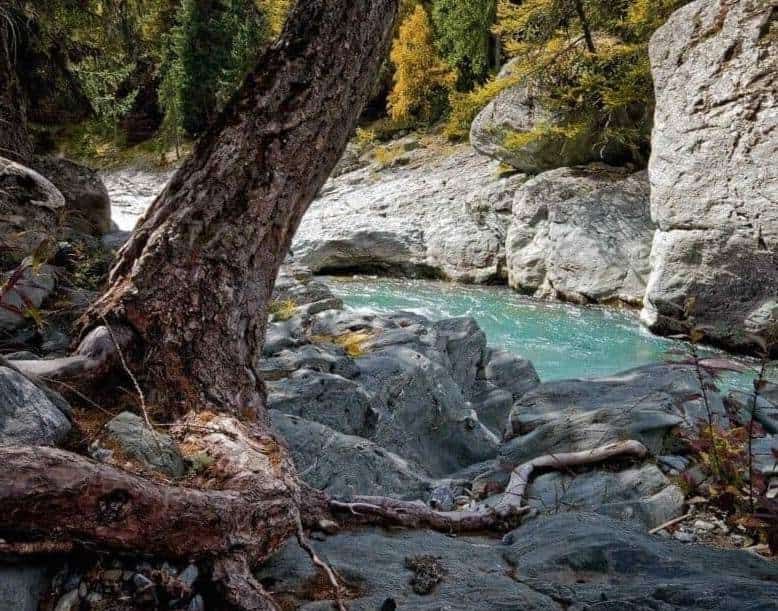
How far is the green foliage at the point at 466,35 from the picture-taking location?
92.0ft

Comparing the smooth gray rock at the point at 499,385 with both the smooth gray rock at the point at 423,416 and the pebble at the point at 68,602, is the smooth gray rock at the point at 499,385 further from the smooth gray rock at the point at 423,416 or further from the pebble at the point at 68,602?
the pebble at the point at 68,602

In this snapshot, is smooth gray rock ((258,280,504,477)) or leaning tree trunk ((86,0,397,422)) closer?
leaning tree trunk ((86,0,397,422))

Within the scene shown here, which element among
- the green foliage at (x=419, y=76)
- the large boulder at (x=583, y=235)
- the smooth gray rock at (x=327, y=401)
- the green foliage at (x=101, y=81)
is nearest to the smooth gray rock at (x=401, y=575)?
the smooth gray rock at (x=327, y=401)

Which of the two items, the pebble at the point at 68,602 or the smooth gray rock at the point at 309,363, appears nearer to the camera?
the pebble at the point at 68,602

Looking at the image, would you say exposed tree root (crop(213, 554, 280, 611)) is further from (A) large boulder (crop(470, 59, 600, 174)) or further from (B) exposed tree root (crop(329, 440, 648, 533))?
(A) large boulder (crop(470, 59, 600, 174))

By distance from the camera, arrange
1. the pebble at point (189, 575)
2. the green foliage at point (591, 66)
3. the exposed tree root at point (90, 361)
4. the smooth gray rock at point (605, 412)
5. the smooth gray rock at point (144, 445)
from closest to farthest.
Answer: the pebble at point (189, 575) < the smooth gray rock at point (144, 445) < the exposed tree root at point (90, 361) < the smooth gray rock at point (605, 412) < the green foliage at point (591, 66)

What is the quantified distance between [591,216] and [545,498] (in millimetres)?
12552

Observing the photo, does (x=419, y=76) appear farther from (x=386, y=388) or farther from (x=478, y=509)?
(x=478, y=509)

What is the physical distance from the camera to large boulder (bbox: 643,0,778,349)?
36.2 feet

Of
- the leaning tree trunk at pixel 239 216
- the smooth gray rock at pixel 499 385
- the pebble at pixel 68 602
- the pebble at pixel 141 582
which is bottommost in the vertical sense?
the smooth gray rock at pixel 499 385

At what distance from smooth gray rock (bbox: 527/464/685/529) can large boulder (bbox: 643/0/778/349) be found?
7.87 metres

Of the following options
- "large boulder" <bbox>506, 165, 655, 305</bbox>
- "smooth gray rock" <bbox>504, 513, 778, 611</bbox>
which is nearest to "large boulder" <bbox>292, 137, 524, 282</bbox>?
"large boulder" <bbox>506, 165, 655, 305</bbox>

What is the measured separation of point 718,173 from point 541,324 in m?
4.46

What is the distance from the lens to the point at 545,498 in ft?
13.9
